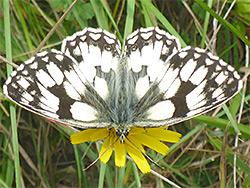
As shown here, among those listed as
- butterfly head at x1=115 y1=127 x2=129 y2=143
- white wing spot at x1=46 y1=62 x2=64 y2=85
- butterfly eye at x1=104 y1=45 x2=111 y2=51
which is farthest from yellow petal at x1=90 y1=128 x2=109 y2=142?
butterfly eye at x1=104 y1=45 x2=111 y2=51

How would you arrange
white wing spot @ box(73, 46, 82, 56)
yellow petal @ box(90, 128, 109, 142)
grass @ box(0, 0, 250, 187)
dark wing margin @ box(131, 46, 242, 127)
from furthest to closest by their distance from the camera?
grass @ box(0, 0, 250, 187) → white wing spot @ box(73, 46, 82, 56) → yellow petal @ box(90, 128, 109, 142) → dark wing margin @ box(131, 46, 242, 127)

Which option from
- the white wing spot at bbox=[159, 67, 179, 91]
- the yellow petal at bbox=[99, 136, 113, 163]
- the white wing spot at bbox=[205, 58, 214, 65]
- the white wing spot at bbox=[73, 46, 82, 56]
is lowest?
the yellow petal at bbox=[99, 136, 113, 163]

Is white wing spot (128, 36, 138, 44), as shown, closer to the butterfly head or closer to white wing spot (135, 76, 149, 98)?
white wing spot (135, 76, 149, 98)

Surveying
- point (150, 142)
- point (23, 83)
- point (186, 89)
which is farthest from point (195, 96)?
point (23, 83)

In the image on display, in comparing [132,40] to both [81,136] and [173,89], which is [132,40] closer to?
[173,89]

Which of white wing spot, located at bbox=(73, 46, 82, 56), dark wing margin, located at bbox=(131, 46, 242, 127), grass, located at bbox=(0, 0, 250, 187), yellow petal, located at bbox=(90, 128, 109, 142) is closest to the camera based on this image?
dark wing margin, located at bbox=(131, 46, 242, 127)

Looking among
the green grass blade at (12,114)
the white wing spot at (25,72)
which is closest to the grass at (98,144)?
the green grass blade at (12,114)
